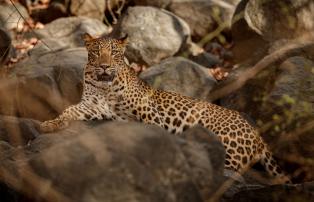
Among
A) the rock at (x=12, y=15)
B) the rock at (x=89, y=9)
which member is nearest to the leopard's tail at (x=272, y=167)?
the rock at (x=12, y=15)

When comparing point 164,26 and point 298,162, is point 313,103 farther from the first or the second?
point 164,26

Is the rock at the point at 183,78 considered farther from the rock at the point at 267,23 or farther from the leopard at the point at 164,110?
the leopard at the point at 164,110

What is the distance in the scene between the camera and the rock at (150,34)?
51.4 ft

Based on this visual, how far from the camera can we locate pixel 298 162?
31.2 ft

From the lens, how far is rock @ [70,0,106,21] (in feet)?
62.7

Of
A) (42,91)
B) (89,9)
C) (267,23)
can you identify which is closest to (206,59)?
(267,23)

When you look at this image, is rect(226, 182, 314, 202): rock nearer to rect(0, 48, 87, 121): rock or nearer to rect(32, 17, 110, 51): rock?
rect(0, 48, 87, 121): rock

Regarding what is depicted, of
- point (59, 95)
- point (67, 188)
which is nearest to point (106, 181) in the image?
point (67, 188)

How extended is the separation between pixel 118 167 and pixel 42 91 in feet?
20.6

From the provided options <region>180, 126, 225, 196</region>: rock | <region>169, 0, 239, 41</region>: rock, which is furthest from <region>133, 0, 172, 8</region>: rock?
<region>180, 126, 225, 196</region>: rock

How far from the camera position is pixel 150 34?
15891mm

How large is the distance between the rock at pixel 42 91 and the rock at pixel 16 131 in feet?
8.27

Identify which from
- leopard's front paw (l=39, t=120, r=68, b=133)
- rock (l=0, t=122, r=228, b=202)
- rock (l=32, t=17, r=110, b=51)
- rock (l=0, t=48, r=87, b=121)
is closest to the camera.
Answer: rock (l=0, t=122, r=228, b=202)

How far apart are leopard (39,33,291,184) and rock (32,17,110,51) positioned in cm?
633
